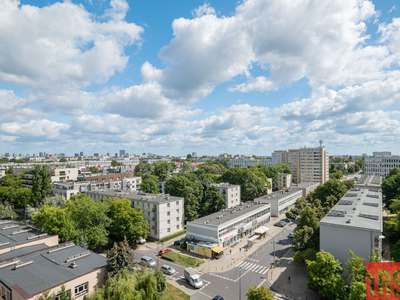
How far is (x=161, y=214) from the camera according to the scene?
45156mm

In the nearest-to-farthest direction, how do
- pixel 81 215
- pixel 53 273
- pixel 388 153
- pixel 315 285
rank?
pixel 53 273
pixel 315 285
pixel 81 215
pixel 388 153

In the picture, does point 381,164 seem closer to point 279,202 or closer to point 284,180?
point 284,180

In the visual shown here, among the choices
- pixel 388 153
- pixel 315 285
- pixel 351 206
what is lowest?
pixel 315 285

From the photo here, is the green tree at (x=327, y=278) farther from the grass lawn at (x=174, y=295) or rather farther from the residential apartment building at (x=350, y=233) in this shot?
the grass lawn at (x=174, y=295)

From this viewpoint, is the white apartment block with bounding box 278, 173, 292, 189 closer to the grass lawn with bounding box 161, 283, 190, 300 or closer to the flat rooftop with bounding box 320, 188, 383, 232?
the flat rooftop with bounding box 320, 188, 383, 232

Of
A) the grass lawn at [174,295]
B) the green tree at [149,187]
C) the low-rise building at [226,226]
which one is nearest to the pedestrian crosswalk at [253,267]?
the low-rise building at [226,226]

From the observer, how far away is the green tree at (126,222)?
129 ft

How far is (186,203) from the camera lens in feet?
175

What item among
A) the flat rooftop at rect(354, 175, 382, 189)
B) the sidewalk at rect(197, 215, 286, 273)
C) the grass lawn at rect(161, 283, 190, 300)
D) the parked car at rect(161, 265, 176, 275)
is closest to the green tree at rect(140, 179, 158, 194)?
the sidewalk at rect(197, 215, 286, 273)

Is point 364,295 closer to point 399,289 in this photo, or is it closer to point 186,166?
point 399,289

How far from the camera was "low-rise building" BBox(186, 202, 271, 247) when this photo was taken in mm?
39678

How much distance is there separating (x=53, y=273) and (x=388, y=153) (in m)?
166

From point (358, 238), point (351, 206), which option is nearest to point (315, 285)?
point (358, 238)

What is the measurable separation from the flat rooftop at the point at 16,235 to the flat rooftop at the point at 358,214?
39625 mm
